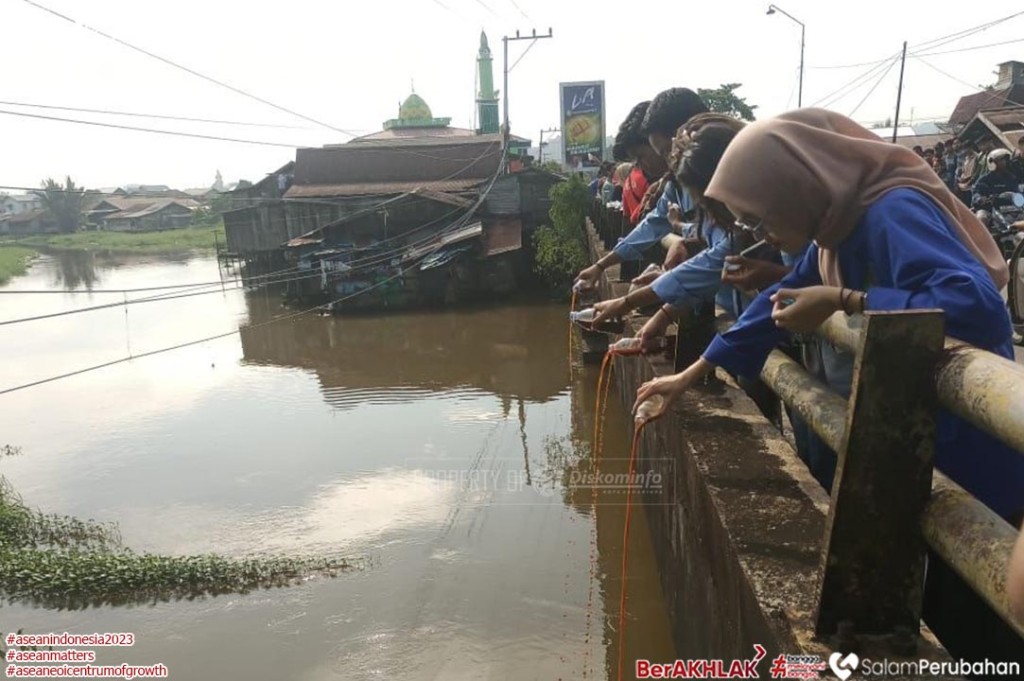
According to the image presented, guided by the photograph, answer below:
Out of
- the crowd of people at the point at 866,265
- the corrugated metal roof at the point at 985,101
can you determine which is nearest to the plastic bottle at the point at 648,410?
the crowd of people at the point at 866,265

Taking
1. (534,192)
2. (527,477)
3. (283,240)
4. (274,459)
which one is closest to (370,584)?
(527,477)

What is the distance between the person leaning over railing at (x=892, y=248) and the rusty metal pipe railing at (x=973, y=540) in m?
0.21

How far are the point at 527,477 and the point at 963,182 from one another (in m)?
6.62

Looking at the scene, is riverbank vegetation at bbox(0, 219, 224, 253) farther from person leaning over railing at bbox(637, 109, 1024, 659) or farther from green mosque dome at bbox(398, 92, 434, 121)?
person leaning over railing at bbox(637, 109, 1024, 659)

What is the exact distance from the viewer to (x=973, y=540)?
1.25 m

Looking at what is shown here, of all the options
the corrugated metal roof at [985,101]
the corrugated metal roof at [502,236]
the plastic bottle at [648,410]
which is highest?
the corrugated metal roof at [985,101]

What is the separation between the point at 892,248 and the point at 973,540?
0.57m

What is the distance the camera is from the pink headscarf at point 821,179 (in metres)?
1.53

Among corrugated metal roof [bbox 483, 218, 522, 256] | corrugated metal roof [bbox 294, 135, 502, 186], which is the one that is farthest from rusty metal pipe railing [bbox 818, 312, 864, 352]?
corrugated metal roof [bbox 294, 135, 502, 186]

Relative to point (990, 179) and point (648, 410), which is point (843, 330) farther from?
point (990, 179)

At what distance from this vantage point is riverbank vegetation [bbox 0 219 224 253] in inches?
2072

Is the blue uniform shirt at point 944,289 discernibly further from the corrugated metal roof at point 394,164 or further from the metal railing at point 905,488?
the corrugated metal roof at point 394,164

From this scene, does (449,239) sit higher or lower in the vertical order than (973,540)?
lower

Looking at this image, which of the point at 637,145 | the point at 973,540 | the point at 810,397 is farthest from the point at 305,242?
the point at 973,540
